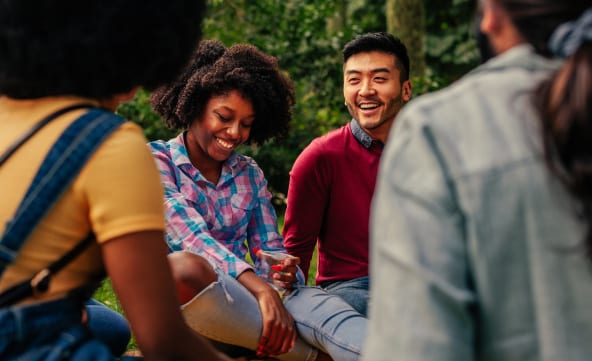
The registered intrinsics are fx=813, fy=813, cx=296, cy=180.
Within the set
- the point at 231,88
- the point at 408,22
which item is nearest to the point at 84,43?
the point at 231,88

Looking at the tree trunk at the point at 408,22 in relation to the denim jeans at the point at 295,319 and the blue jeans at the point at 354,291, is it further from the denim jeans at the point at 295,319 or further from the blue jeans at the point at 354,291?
the denim jeans at the point at 295,319

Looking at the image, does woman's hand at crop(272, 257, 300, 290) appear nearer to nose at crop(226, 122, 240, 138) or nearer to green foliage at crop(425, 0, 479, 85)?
nose at crop(226, 122, 240, 138)

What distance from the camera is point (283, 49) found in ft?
29.5

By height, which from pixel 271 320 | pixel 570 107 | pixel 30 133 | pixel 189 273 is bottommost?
pixel 271 320

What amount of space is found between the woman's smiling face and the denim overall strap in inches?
76.2

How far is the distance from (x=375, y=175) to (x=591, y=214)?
2.90m

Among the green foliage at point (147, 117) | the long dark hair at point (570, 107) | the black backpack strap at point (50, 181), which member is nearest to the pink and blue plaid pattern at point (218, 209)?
the black backpack strap at point (50, 181)

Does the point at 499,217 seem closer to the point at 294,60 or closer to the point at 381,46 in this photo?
the point at 381,46

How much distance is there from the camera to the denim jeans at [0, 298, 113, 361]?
1745 millimetres

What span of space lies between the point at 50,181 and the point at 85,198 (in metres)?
0.08

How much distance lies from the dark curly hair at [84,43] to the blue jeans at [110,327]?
1.16 meters

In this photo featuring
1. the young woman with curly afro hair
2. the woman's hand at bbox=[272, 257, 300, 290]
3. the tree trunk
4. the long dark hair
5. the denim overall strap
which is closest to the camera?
the long dark hair

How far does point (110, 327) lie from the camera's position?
2857 mm

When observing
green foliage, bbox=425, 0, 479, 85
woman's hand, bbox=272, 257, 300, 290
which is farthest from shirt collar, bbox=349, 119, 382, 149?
green foliage, bbox=425, 0, 479, 85
